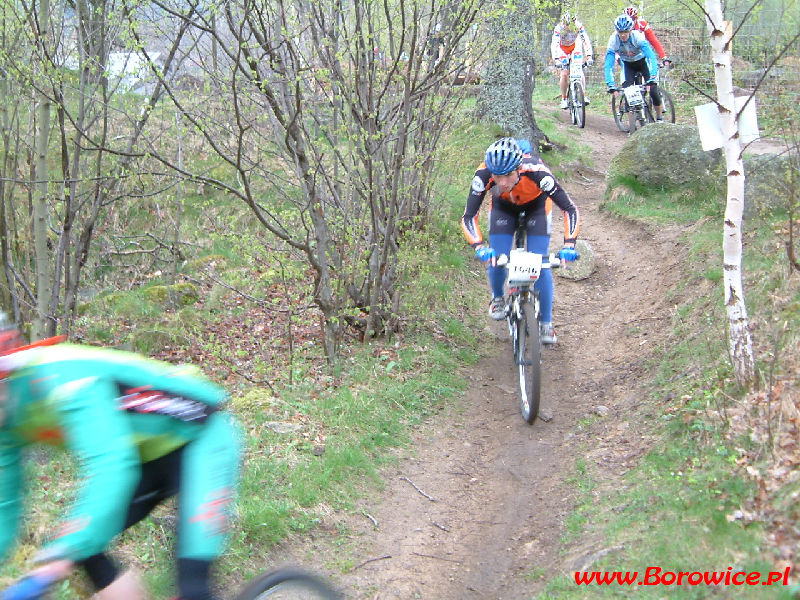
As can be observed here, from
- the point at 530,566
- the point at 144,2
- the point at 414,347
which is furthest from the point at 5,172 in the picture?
the point at 530,566

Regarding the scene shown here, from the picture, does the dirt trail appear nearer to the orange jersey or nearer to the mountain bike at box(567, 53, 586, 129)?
the orange jersey

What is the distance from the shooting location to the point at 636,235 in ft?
31.5

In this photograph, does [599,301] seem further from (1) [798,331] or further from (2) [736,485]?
(2) [736,485]

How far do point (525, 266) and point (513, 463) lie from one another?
159 cm

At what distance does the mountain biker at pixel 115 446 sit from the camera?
2184mm

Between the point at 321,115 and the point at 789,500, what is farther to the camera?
the point at 321,115

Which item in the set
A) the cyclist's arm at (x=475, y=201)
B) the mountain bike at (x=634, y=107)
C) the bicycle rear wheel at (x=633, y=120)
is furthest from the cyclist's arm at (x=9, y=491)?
the bicycle rear wheel at (x=633, y=120)

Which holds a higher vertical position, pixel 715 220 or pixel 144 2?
pixel 144 2

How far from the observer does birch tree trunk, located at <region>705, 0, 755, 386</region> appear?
4.68m

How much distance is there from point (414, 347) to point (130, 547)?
3.74m

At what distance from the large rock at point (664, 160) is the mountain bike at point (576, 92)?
382cm

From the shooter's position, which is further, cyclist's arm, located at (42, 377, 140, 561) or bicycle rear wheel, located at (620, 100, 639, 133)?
bicycle rear wheel, located at (620, 100, 639, 133)

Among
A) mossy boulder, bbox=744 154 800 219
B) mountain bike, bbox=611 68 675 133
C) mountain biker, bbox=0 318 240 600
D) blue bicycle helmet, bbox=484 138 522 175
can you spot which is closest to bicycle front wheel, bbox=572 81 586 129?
mountain bike, bbox=611 68 675 133

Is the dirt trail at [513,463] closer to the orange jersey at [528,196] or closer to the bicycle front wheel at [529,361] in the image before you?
the bicycle front wheel at [529,361]
